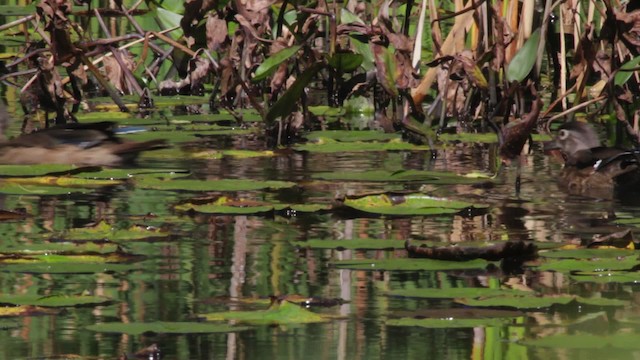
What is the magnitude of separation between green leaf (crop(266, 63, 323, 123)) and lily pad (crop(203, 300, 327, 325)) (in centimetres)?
355

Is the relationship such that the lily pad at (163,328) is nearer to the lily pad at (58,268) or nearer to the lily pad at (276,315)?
the lily pad at (276,315)

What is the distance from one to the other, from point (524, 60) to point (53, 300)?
4.13m

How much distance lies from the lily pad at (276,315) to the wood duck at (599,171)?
9.99ft

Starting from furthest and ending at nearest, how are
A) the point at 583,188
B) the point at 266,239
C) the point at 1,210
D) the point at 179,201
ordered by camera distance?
the point at 583,188 → the point at 179,201 → the point at 1,210 → the point at 266,239

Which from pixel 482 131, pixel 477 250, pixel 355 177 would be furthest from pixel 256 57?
pixel 477 250

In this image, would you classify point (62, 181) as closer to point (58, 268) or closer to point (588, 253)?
point (58, 268)

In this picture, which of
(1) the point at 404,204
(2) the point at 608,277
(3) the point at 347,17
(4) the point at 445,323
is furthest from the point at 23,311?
(3) the point at 347,17

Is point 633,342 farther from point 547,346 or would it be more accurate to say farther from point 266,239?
point 266,239

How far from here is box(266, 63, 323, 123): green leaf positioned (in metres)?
7.83

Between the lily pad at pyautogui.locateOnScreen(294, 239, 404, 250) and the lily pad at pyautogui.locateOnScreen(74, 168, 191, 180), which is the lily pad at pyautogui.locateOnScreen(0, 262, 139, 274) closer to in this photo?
the lily pad at pyautogui.locateOnScreen(294, 239, 404, 250)

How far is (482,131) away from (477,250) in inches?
174

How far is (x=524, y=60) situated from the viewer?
8.09 metres

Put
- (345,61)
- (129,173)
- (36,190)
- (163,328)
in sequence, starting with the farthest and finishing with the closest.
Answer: (345,61) → (129,173) → (36,190) → (163,328)

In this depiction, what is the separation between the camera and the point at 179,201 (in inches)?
263
